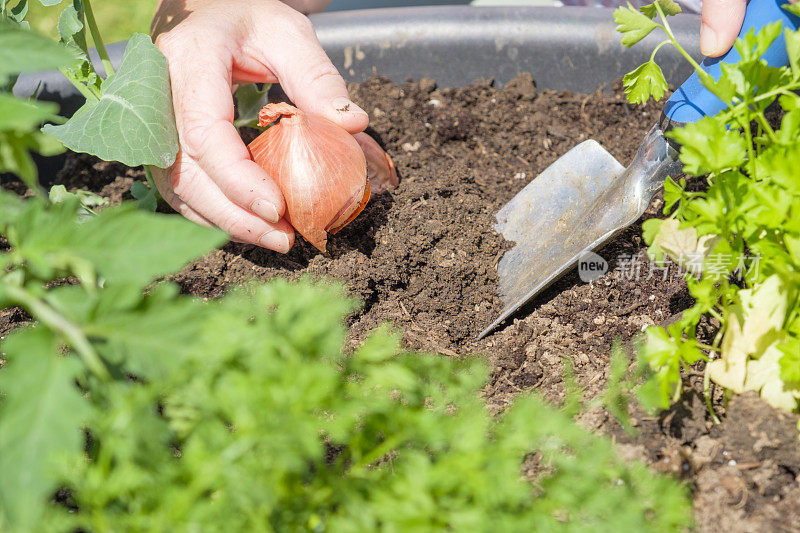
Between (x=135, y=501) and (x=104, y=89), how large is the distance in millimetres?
925

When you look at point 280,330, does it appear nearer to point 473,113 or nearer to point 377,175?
point 377,175

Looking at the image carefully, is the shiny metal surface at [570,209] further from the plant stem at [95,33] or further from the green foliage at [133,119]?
the plant stem at [95,33]

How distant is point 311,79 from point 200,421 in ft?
2.81

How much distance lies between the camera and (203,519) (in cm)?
53

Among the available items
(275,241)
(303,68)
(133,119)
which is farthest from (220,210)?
(303,68)

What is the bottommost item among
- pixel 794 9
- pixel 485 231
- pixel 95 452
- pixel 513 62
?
pixel 485 231

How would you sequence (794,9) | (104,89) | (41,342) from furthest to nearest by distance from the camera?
(104,89)
(794,9)
(41,342)

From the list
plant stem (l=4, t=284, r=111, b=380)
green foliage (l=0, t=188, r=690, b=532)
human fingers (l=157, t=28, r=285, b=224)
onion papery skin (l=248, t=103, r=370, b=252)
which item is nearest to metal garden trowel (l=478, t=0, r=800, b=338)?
onion papery skin (l=248, t=103, r=370, b=252)

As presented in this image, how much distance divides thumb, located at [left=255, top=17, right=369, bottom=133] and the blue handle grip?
1.97 ft

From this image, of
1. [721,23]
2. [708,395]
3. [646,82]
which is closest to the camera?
[708,395]

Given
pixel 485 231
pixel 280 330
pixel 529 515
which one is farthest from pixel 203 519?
pixel 485 231

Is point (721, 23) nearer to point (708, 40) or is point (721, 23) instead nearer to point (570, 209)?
point (708, 40)

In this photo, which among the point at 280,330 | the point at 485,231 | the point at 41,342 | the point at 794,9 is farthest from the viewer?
the point at 485,231

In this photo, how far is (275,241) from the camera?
1233mm
